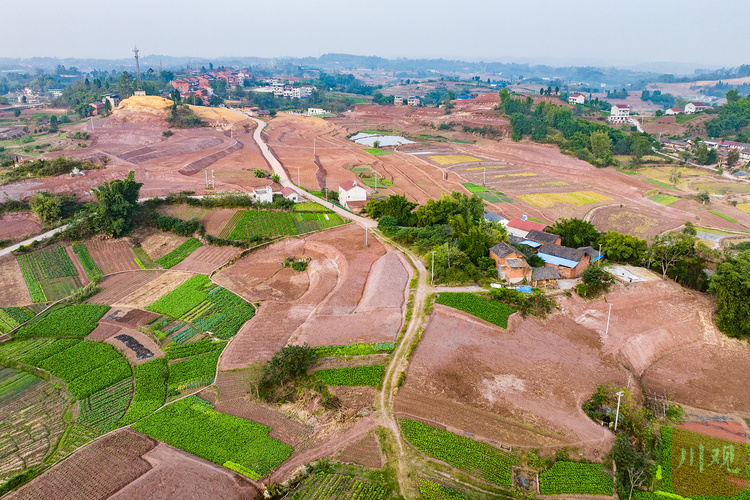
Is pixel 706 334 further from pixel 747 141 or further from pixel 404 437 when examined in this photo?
pixel 747 141

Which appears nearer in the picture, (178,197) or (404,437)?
(404,437)

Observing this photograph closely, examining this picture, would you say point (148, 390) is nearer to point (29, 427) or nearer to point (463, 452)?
point (29, 427)

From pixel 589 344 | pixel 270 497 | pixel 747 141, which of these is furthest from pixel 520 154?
pixel 270 497

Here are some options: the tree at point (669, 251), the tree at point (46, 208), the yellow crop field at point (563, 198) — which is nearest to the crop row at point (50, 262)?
the tree at point (46, 208)

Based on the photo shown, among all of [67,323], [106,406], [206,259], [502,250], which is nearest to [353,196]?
[206,259]

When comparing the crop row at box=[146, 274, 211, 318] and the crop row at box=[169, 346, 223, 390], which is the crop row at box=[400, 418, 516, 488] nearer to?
the crop row at box=[169, 346, 223, 390]

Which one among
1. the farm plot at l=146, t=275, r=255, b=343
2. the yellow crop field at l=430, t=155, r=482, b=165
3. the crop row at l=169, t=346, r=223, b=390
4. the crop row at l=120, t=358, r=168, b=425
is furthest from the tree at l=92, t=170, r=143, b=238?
the yellow crop field at l=430, t=155, r=482, b=165
